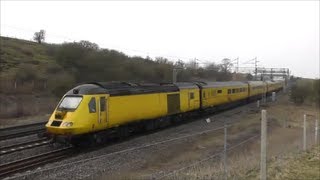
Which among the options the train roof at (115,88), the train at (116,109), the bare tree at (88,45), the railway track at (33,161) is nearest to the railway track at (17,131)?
the train at (116,109)

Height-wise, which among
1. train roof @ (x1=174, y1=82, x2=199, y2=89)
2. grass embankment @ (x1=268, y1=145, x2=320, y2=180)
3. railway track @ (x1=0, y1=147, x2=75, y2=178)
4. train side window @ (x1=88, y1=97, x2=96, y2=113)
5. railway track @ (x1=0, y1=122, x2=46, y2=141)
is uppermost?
train roof @ (x1=174, y1=82, x2=199, y2=89)

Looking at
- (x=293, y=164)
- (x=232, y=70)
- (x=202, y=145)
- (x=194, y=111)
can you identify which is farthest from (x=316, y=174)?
(x=232, y=70)

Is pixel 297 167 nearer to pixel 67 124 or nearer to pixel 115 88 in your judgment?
pixel 67 124

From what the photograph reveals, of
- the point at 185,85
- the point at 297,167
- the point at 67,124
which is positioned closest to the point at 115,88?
the point at 67,124

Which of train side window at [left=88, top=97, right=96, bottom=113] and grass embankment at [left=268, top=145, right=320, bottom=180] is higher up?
train side window at [left=88, top=97, right=96, bottom=113]

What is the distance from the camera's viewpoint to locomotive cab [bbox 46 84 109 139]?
59.1ft

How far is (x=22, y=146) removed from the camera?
19.4m

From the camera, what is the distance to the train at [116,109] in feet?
60.2

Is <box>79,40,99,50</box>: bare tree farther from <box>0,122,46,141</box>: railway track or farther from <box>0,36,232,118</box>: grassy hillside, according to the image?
<box>0,122,46,141</box>: railway track

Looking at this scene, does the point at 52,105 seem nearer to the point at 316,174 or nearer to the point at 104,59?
the point at 104,59

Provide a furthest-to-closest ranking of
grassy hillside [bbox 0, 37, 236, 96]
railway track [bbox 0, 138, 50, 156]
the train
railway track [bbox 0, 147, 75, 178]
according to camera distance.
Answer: grassy hillside [bbox 0, 37, 236, 96]
the train
railway track [bbox 0, 138, 50, 156]
railway track [bbox 0, 147, 75, 178]

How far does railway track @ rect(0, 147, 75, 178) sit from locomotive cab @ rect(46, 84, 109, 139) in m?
0.68

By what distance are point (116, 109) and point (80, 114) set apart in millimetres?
2594

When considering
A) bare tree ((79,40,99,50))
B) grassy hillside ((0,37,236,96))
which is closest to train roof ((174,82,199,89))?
grassy hillside ((0,37,236,96))
